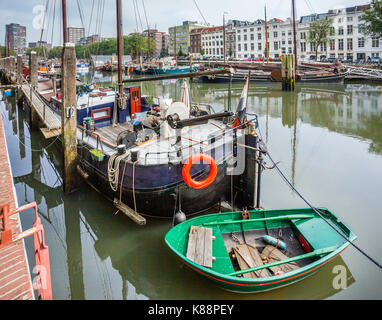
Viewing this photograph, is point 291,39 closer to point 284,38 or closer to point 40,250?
point 284,38

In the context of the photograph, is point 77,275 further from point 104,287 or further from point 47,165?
point 47,165

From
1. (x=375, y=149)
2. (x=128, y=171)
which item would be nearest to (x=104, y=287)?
(x=128, y=171)

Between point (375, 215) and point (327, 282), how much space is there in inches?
132

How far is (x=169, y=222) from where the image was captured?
303 inches

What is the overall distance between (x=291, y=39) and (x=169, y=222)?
79.9 meters

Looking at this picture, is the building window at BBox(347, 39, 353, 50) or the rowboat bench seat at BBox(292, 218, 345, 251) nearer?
the rowboat bench seat at BBox(292, 218, 345, 251)

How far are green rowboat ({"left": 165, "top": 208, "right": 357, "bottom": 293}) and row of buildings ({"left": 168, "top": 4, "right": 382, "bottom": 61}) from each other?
51033mm

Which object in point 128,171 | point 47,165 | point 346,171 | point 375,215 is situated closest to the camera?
point 128,171

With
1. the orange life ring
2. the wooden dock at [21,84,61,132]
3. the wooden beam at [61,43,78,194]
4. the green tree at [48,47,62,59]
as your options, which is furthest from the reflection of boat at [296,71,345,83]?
the green tree at [48,47,62,59]

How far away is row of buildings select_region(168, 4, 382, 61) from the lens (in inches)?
2491

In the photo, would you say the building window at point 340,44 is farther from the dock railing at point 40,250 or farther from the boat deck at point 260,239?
the dock railing at point 40,250

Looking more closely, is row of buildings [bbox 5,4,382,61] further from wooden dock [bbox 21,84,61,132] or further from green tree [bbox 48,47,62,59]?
wooden dock [bbox 21,84,61,132]

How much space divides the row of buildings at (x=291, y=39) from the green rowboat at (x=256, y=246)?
51033 mm

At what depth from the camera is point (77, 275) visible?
631 cm
